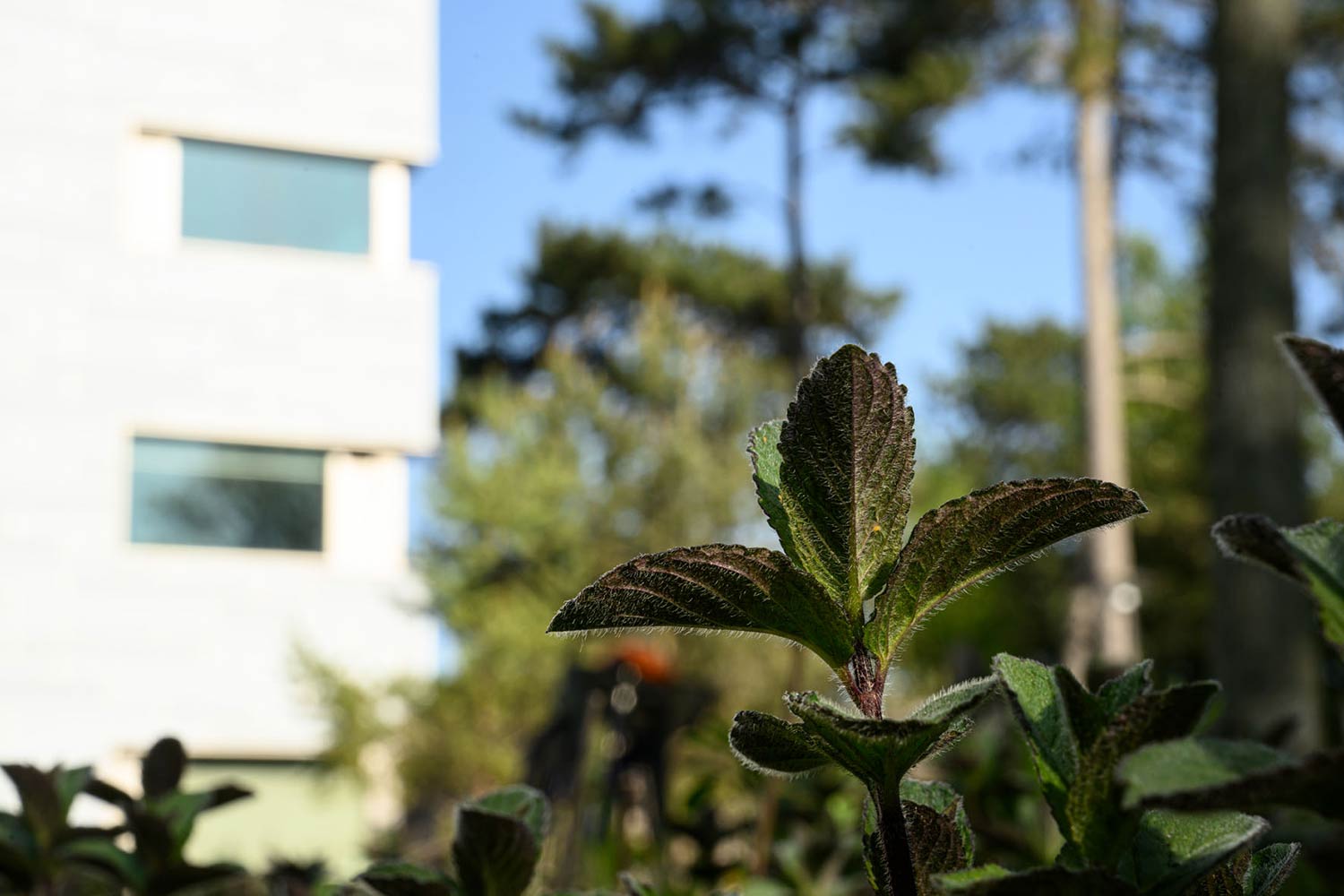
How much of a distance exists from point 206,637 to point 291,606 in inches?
29.3

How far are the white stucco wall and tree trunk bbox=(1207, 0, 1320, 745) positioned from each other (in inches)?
400

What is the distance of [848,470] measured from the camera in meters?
0.34

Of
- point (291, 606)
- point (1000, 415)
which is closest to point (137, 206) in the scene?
point (291, 606)

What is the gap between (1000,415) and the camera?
23.9m

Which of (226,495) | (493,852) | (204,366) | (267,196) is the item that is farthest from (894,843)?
(267,196)

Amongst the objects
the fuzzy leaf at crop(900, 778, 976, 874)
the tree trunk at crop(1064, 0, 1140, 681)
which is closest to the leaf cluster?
the fuzzy leaf at crop(900, 778, 976, 874)

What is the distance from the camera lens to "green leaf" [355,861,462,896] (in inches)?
17.8

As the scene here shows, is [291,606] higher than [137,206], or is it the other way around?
[137,206]

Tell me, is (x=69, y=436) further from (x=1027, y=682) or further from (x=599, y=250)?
(x=1027, y=682)

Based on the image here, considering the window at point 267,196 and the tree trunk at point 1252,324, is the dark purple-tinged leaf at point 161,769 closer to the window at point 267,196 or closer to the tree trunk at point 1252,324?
the tree trunk at point 1252,324

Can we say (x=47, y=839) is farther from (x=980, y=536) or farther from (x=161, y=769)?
(x=980, y=536)

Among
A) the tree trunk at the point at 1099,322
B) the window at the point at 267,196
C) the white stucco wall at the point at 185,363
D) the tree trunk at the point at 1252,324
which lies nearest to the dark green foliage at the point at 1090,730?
the tree trunk at the point at 1252,324

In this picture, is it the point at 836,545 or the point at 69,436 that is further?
the point at 69,436

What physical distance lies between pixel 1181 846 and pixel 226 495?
45.1 feet
